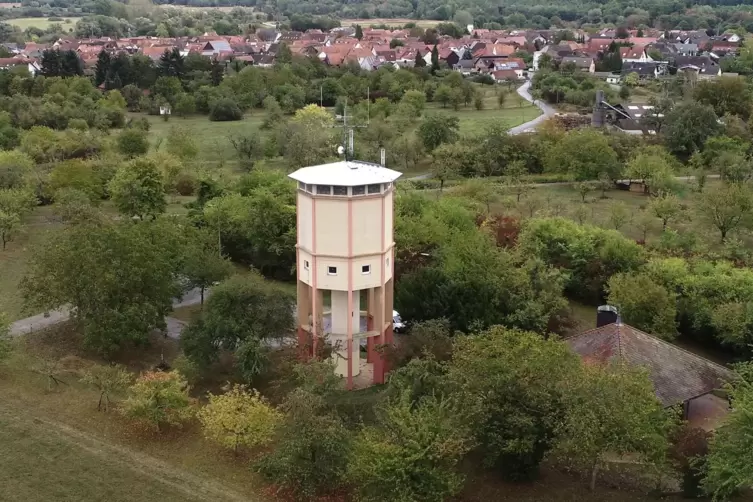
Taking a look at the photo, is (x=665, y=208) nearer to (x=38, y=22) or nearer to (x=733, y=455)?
(x=733, y=455)

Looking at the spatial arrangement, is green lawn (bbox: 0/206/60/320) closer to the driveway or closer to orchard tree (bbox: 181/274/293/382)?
orchard tree (bbox: 181/274/293/382)

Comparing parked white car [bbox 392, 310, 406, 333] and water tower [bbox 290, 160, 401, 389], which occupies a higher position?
water tower [bbox 290, 160, 401, 389]

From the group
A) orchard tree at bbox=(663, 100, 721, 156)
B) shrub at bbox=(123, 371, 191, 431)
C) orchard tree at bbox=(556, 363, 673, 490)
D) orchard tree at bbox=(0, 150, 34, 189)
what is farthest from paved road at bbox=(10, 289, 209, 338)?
orchard tree at bbox=(663, 100, 721, 156)

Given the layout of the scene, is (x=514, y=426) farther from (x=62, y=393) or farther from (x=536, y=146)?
(x=536, y=146)

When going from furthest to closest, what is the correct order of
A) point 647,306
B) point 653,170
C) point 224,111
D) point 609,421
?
point 224,111 < point 653,170 < point 647,306 < point 609,421

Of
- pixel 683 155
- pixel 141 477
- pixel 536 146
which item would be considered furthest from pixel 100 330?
pixel 683 155

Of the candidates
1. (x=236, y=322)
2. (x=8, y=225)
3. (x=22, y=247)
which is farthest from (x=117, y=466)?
(x=22, y=247)
